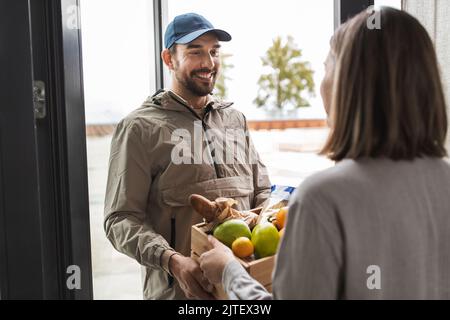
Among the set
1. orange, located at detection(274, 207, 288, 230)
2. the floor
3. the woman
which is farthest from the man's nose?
the woman

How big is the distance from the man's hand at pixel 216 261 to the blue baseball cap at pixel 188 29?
2.90 feet

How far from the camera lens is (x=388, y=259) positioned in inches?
29.9

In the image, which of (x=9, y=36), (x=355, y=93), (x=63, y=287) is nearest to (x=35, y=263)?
(x=63, y=287)

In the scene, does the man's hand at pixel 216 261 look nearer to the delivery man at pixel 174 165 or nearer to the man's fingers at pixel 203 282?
the man's fingers at pixel 203 282

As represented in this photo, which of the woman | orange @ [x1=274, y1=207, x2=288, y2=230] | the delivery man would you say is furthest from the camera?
the delivery man

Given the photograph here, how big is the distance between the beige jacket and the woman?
768 millimetres

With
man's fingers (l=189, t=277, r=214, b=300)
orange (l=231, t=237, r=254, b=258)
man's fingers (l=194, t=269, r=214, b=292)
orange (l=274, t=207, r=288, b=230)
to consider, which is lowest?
man's fingers (l=189, t=277, r=214, b=300)

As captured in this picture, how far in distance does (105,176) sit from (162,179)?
22.1 inches

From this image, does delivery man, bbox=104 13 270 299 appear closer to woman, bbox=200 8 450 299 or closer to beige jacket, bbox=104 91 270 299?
beige jacket, bbox=104 91 270 299

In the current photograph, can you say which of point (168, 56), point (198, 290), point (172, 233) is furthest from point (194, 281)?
point (168, 56)

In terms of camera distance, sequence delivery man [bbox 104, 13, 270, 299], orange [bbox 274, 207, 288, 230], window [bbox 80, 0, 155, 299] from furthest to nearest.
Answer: window [bbox 80, 0, 155, 299] < delivery man [bbox 104, 13, 270, 299] < orange [bbox 274, 207, 288, 230]

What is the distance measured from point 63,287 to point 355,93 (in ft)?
3.79

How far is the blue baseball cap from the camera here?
170cm

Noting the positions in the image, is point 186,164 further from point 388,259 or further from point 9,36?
point 388,259
